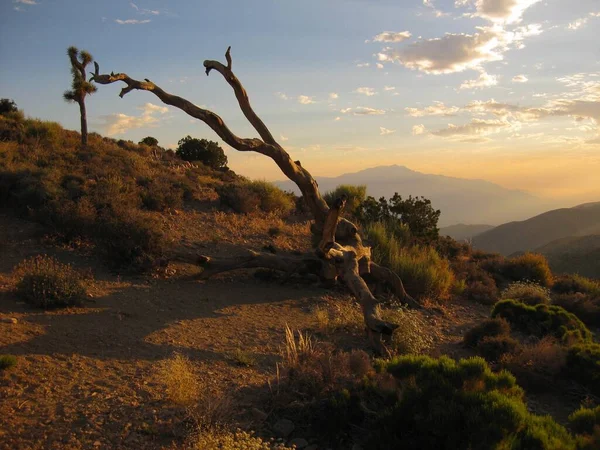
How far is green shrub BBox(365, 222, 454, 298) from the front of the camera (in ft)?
38.1

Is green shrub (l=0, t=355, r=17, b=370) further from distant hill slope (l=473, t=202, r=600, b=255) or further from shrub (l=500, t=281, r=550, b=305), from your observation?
distant hill slope (l=473, t=202, r=600, b=255)

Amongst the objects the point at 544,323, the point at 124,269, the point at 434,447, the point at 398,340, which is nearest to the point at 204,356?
the point at 398,340

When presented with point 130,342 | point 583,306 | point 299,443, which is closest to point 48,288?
point 130,342

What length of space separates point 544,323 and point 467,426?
216 inches

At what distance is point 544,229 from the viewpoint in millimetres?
63344

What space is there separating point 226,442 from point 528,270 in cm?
1365

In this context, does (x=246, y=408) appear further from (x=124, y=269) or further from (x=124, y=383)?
(x=124, y=269)

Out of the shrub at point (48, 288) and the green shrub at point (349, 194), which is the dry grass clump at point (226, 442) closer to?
the shrub at point (48, 288)

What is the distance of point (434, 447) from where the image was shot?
4.36 meters

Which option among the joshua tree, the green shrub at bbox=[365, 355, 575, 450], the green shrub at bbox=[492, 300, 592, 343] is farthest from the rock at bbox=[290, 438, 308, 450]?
the joshua tree

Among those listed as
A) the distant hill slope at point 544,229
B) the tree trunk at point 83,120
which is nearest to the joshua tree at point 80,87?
the tree trunk at point 83,120

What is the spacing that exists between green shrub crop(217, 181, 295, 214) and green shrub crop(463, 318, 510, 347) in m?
9.65

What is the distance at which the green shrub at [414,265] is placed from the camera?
11.6 metres

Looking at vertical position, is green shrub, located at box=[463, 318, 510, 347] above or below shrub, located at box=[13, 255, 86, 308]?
below
